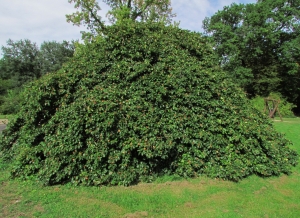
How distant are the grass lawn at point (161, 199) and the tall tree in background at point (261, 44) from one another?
25961 millimetres

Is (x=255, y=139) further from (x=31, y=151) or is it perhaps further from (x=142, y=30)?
(x=31, y=151)

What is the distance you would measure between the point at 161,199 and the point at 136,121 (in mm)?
1582

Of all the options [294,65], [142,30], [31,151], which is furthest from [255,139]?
[294,65]

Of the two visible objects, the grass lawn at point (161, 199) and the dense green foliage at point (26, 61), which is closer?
the grass lawn at point (161, 199)

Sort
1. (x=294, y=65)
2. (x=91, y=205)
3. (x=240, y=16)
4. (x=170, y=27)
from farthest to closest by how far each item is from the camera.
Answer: (x=240, y=16) → (x=294, y=65) → (x=170, y=27) → (x=91, y=205)

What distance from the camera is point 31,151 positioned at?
490 centimetres

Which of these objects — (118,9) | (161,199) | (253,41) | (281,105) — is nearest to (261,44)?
(253,41)

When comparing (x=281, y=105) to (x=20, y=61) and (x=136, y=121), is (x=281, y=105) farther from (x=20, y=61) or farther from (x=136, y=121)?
(x=20, y=61)

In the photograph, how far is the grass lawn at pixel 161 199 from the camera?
3589mm

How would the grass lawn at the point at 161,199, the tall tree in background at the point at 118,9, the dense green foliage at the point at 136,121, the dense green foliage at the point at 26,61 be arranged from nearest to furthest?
the grass lawn at the point at 161,199 → the dense green foliage at the point at 136,121 → the tall tree in background at the point at 118,9 → the dense green foliage at the point at 26,61

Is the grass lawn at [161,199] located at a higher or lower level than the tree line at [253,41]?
lower

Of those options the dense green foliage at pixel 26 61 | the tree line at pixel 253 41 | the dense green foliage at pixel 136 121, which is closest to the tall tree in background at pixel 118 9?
the tree line at pixel 253 41

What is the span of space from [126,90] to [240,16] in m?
30.2

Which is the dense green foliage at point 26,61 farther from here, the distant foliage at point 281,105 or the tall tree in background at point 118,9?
the distant foliage at point 281,105
